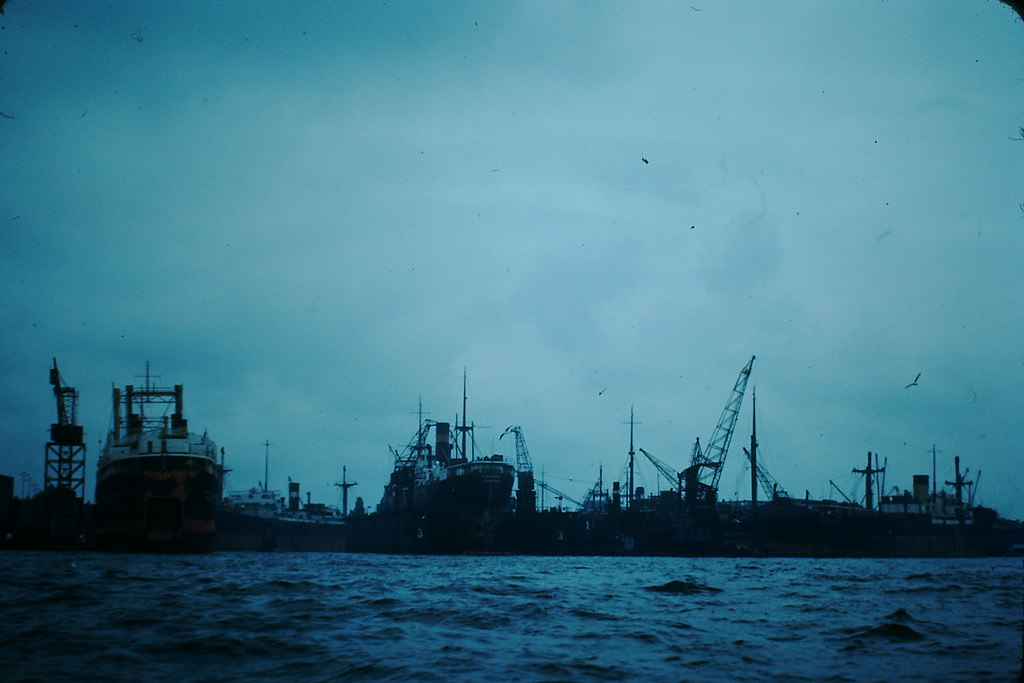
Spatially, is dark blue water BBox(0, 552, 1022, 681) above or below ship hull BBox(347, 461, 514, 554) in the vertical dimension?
above

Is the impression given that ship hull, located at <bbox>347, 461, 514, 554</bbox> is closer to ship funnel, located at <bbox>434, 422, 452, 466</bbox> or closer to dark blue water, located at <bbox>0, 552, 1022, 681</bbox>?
ship funnel, located at <bbox>434, 422, 452, 466</bbox>

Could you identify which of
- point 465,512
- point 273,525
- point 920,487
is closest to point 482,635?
point 465,512

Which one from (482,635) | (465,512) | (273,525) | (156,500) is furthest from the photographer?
(273,525)

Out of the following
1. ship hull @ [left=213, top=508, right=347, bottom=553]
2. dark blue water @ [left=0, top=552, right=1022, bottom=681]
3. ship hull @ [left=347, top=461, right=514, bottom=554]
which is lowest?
ship hull @ [left=213, top=508, right=347, bottom=553]

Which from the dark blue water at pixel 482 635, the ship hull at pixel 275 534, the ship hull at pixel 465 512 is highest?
the dark blue water at pixel 482 635

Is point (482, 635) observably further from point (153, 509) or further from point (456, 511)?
point (456, 511)

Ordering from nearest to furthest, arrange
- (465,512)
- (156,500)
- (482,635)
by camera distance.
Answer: (482,635), (156,500), (465,512)

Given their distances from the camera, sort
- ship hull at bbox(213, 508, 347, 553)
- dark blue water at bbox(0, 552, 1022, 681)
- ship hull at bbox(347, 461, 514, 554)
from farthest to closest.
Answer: ship hull at bbox(213, 508, 347, 553), ship hull at bbox(347, 461, 514, 554), dark blue water at bbox(0, 552, 1022, 681)

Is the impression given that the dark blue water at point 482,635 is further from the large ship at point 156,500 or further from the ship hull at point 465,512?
the ship hull at point 465,512

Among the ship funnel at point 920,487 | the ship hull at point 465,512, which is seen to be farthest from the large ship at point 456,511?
the ship funnel at point 920,487

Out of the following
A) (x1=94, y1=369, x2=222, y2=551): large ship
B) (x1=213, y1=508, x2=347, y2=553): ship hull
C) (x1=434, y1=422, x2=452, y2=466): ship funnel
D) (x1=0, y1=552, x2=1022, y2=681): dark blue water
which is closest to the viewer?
(x1=0, y1=552, x2=1022, y2=681): dark blue water

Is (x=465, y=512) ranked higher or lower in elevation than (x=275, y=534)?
higher

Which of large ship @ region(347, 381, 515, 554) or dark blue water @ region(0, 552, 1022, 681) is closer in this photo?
dark blue water @ region(0, 552, 1022, 681)

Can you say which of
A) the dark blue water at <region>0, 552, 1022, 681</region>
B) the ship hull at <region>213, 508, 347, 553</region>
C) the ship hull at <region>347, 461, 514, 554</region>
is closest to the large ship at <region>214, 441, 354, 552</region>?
the ship hull at <region>213, 508, 347, 553</region>
